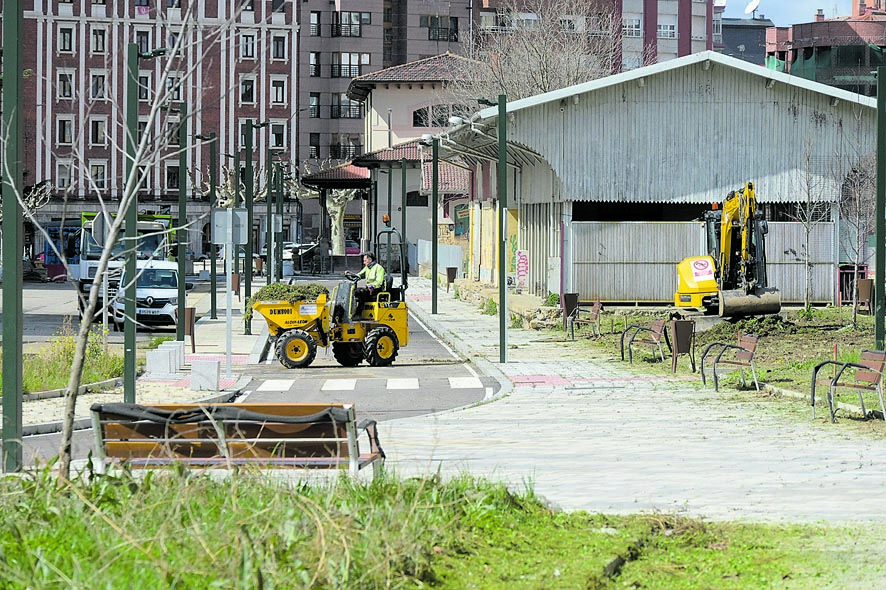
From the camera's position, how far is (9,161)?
446 inches

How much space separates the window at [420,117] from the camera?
93938 millimetres

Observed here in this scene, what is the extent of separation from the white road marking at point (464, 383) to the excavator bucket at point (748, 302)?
29.8 ft

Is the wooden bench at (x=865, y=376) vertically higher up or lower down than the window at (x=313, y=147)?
lower down

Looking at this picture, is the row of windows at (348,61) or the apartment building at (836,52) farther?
the row of windows at (348,61)

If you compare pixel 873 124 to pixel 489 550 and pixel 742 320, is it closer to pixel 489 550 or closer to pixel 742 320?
pixel 742 320

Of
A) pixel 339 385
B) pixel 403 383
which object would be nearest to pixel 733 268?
pixel 403 383

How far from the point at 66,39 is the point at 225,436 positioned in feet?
309

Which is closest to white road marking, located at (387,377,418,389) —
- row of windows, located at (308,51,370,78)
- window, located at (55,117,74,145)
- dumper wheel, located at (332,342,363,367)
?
dumper wheel, located at (332,342,363,367)

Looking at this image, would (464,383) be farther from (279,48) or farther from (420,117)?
(279,48)

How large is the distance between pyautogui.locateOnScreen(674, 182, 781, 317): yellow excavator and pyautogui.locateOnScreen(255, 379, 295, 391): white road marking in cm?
1153

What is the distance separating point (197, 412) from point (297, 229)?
106m

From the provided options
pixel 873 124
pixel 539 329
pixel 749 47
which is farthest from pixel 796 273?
pixel 749 47

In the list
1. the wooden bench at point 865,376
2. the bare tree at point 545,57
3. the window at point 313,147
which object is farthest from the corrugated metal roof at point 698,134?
the window at point 313,147

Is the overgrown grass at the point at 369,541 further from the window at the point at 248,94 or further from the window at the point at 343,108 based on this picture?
the window at the point at 343,108
